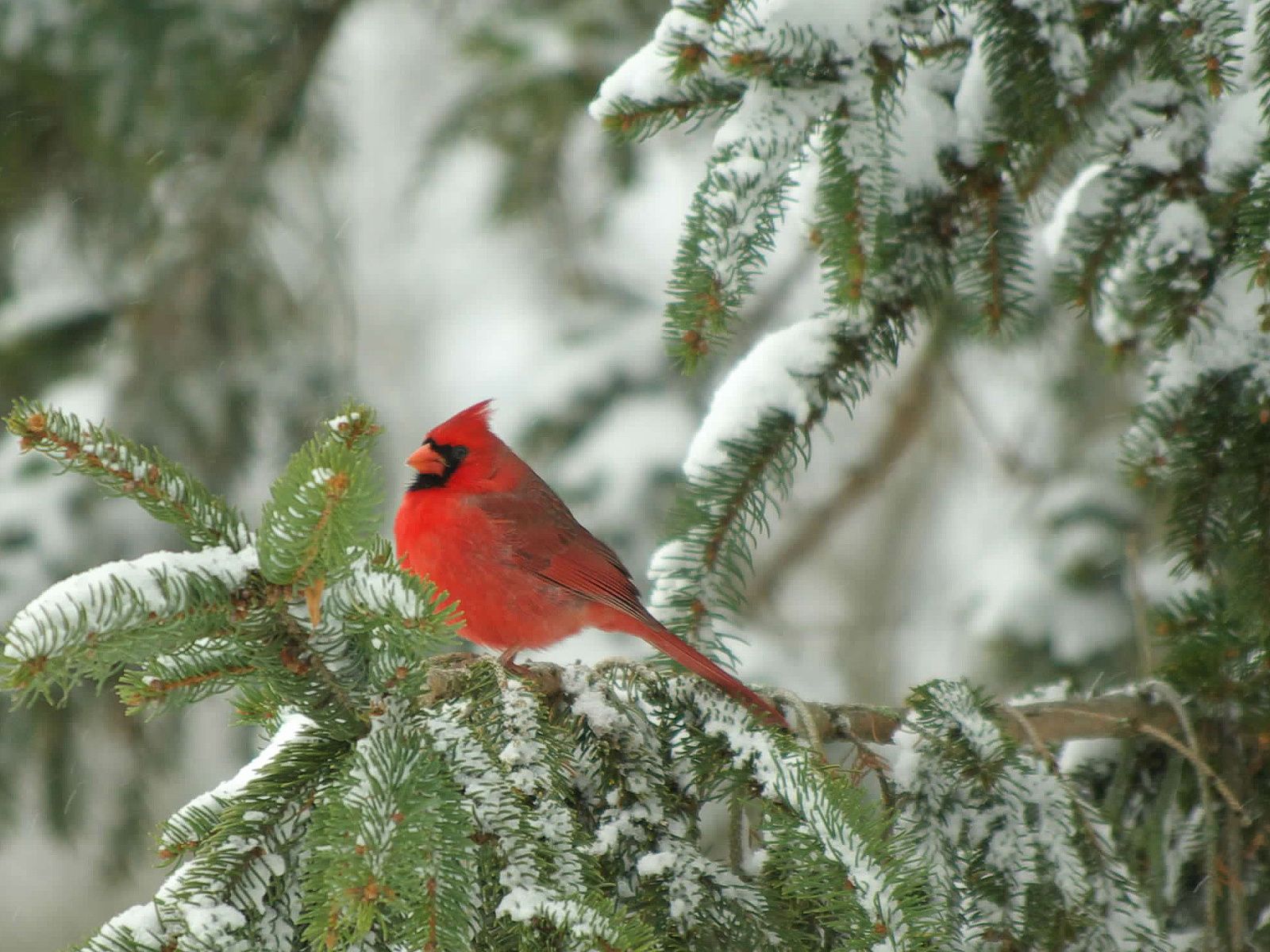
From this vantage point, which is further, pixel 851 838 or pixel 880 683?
pixel 880 683

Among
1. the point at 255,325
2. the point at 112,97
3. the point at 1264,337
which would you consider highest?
the point at 112,97

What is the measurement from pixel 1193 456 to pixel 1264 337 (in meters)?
0.21

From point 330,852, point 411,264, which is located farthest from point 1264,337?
point 411,264

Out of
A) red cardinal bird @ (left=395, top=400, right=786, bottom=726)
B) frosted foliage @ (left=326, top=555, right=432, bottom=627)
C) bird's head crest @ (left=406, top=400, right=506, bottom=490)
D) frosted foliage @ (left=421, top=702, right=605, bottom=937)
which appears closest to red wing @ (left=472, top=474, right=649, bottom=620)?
red cardinal bird @ (left=395, top=400, right=786, bottom=726)

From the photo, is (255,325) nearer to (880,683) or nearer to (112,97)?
(112,97)

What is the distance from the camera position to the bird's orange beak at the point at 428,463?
3002mm

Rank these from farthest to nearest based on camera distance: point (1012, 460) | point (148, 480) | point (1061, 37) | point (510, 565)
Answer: point (1012, 460)
point (510, 565)
point (1061, 37)
point (148, 480)

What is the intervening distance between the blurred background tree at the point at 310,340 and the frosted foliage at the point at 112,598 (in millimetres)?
1415

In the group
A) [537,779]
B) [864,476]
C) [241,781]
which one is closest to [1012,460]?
[864,476]

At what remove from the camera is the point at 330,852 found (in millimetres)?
1063

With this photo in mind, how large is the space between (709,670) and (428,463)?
4.58 ft

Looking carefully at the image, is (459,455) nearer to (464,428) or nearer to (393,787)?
(464,428)

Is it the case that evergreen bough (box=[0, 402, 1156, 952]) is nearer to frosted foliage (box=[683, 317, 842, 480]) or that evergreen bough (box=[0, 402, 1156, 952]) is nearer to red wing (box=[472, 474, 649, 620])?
frosted foliage (box=[683, 317, 842, 480])

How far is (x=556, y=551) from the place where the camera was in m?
2.88
